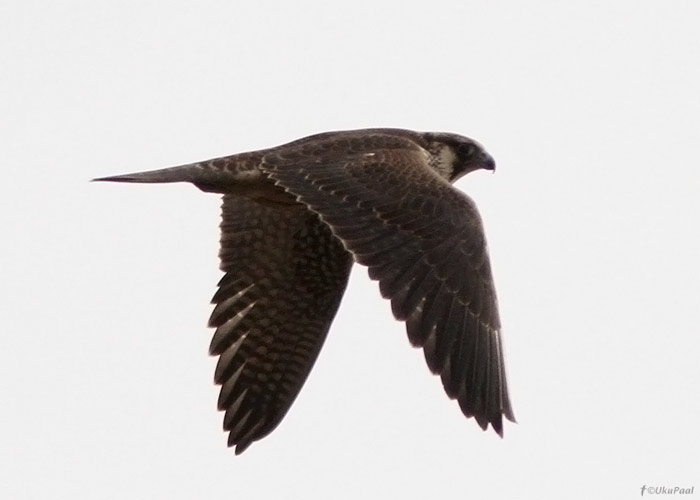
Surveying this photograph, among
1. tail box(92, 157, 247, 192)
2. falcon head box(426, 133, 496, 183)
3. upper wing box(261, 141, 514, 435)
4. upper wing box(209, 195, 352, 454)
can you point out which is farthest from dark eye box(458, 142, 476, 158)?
tail box(92, 157, 247, 192)

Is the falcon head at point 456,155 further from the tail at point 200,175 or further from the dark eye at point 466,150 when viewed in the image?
the tail at point 200,175

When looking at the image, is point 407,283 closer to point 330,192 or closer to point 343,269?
point 330,192

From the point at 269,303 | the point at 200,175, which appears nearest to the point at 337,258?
the point at 269,303

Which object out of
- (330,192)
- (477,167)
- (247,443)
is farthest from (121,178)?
(477,167)

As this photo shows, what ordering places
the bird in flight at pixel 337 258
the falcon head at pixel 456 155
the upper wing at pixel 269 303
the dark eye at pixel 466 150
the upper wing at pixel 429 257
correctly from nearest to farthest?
the upper wing at pixel 429 257, the bird in flight at pixel 337 258, the upper wing at pixel 269 303, the falcon head at pixel 456 155, the dark eye at pixel 466 150

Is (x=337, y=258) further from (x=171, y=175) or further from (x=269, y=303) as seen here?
(x=171, y=175)

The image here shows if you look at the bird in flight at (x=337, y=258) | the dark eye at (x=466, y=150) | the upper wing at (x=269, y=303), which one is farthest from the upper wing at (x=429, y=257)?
the dark eye at (x=466, y=150)
